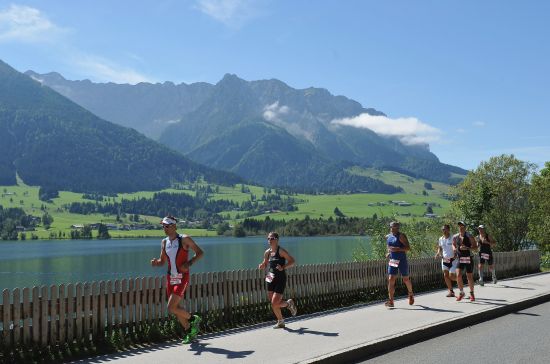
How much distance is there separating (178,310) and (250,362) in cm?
221

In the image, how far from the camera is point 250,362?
9320mm

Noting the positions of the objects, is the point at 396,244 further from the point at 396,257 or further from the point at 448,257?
the point at 448,257

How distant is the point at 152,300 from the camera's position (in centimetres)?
1194

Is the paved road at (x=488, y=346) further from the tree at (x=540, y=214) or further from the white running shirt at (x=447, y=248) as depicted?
the tree at (x=540, y=214)

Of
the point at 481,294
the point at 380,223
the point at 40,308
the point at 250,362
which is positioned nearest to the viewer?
the point at 250,362

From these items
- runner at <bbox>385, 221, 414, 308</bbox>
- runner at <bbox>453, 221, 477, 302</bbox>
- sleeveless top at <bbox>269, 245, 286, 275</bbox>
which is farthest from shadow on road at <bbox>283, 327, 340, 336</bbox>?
runner at <bbox>453, 221, 477, 302</bbox>

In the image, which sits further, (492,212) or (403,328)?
(492,212)

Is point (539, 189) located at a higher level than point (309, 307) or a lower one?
higher

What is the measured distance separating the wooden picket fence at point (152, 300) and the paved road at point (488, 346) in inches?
172

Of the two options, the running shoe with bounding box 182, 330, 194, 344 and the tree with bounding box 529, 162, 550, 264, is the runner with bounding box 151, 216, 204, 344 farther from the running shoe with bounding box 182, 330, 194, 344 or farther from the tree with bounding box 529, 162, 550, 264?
the tree with bounding box 529, 162, 550, 264

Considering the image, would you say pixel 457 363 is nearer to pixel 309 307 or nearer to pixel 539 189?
pixel 309 307

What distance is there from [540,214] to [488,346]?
121 ft

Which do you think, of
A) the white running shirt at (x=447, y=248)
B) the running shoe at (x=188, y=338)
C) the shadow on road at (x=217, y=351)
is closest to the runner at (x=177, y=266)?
the running shoe at (x=188, y=338)

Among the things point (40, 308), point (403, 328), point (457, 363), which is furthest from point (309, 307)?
point (40, 308)
